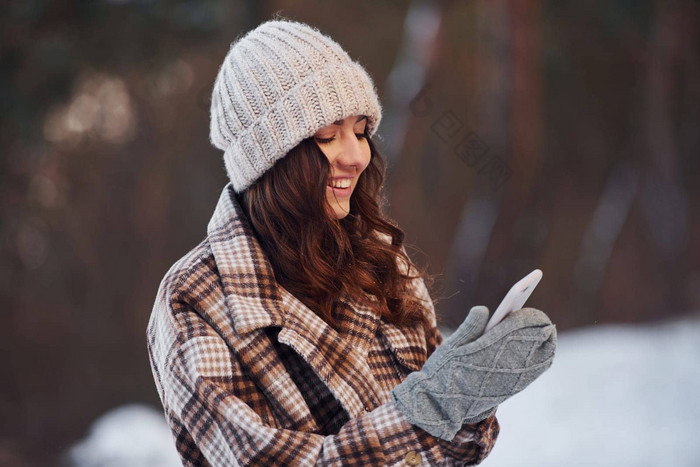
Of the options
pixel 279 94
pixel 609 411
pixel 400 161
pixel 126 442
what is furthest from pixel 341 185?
pixel 609 411

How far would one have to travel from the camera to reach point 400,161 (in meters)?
3.55

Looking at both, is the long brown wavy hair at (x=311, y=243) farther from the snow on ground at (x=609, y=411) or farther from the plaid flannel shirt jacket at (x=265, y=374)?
the snow on ground at (x=609, y=411)

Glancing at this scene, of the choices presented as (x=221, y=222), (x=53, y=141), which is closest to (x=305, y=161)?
(x=221, y=222)

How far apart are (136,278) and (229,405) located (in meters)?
2.35

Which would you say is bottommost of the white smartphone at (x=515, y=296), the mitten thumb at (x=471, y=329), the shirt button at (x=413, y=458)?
the shirt button at (x=413, y=458)

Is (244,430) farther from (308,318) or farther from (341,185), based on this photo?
(341,185)

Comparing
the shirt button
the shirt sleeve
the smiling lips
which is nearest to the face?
the smiling lips

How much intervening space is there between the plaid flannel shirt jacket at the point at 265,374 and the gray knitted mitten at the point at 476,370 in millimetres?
46

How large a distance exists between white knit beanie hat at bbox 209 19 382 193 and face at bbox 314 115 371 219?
45 mm

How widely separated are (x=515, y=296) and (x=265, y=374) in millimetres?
479

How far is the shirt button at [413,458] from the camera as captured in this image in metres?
1.23

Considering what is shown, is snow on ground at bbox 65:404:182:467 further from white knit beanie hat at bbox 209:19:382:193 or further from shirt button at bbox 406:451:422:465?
shirt button at bbox 406:451:422:465

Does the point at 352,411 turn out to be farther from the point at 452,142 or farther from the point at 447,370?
the point at 452,142

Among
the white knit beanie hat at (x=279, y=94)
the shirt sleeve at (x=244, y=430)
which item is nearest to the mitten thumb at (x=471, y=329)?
the shirt sleeve at (x=244, y=430)
